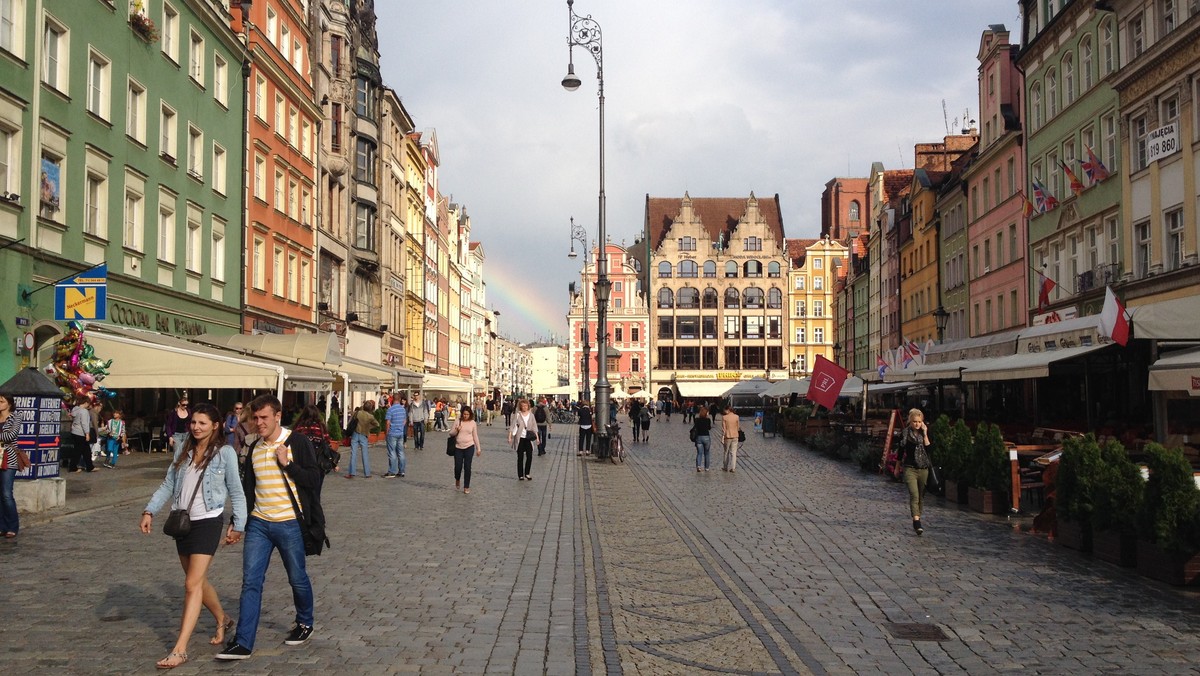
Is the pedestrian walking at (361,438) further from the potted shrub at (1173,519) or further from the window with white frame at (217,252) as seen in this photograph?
the potted shrub at (1173,519)

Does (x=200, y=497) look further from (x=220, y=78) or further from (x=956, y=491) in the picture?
(x=220, y=78)

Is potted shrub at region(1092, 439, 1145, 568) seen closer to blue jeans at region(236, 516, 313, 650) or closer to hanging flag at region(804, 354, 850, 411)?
blue jeans at region(236, 516, 313, 650)

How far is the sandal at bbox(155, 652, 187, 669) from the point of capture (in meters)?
6.95

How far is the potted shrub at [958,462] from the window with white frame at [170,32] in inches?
891

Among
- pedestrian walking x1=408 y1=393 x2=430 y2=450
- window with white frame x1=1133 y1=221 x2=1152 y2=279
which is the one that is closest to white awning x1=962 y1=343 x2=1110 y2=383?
window with white frame x1=1133 y1=221 x2=1152 y2=279

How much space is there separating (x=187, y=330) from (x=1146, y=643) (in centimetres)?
2815

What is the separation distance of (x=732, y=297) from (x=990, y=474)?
313ft

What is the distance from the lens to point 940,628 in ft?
28.2

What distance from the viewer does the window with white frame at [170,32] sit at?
30031 millimetres

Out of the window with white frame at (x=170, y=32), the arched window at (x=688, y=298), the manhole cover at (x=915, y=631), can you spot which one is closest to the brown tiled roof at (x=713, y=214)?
the arched window at (x=688, y=298)

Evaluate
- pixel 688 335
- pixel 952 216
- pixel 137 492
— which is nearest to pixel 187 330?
pixel 137 492

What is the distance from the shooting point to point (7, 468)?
1298cm

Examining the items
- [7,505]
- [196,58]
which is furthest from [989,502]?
[196,58]

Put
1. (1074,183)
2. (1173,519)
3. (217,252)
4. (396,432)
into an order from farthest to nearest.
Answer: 1. (217,252)
2. (1074,183)
3. (396,432)
4. (1173,519)
